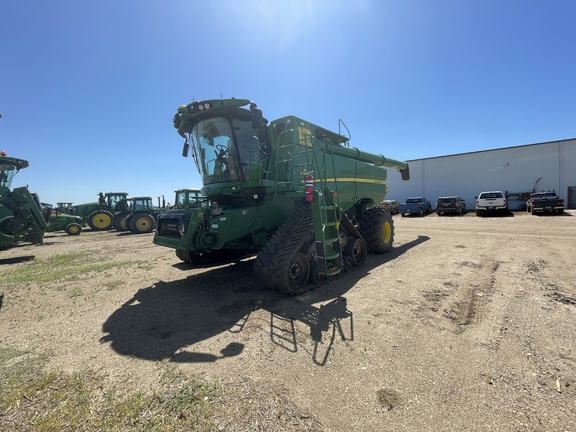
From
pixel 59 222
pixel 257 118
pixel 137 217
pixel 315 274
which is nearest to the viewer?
pixel 257 118

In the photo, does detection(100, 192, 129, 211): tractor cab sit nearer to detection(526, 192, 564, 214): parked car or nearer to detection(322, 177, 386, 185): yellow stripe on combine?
detection(322, 177, 386, 185): yellow stripe on combine

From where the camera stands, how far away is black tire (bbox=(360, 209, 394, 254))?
27.1ft

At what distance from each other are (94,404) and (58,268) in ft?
23.1

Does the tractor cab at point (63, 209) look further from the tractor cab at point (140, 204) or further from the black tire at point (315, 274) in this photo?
the black tire at point (315, 274)

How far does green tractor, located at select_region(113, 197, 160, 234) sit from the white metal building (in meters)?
29.7

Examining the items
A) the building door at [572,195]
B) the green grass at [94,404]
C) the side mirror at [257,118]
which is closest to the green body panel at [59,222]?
the side mirror at [257,118]

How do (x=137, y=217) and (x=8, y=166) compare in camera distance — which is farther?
(x=137, y=217)

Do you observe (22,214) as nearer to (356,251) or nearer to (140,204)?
(140,204)

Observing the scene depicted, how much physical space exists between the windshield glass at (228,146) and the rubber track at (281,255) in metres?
1.52

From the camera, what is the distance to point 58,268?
7691mm

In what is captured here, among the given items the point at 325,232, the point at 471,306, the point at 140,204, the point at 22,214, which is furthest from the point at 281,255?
the point at 140,204

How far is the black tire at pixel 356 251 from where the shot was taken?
6676 mm

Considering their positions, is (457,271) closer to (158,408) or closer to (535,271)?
(535,271)

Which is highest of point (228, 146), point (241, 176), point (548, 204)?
point (228, 146)
